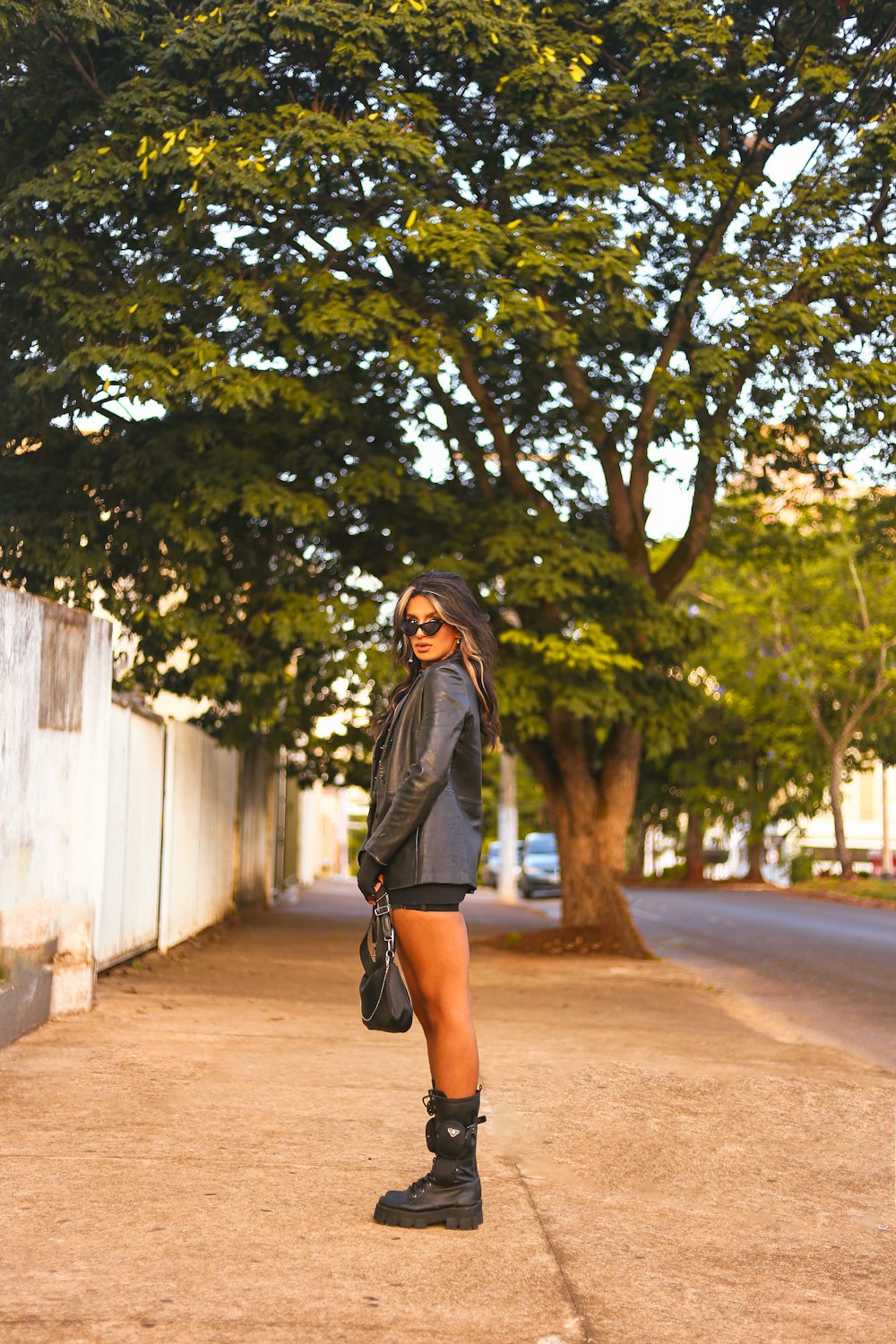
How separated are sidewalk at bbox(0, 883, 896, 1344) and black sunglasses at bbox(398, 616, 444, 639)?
1754 millimetres

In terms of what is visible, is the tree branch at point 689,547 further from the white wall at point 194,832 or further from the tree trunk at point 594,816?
the white wall at point 194,832

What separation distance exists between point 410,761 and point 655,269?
12071 millimetres

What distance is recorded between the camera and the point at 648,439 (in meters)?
15.6

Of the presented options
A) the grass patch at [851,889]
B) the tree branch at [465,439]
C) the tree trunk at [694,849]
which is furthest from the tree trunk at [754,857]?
the tree branch at [465,439]

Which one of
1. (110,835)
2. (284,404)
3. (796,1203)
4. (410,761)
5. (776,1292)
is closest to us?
(776,1292)

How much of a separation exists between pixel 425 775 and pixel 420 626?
54 cm

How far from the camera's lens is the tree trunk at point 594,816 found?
1670cm

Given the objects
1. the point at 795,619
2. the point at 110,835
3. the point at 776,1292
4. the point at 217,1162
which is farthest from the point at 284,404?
the point at 795,619

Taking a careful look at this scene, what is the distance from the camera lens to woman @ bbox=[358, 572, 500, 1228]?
435 centimetres

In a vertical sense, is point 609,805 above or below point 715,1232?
above

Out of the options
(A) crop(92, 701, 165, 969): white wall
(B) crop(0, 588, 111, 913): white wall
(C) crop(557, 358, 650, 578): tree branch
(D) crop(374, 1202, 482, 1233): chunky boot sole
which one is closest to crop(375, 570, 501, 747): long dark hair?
(D) crop(374, 1202, 482, 1233): chunky boot sole

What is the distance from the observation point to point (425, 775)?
4.36m

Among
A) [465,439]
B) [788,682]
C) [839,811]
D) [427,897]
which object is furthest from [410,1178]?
[788,682]

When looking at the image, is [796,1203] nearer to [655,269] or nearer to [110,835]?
[110,835]
